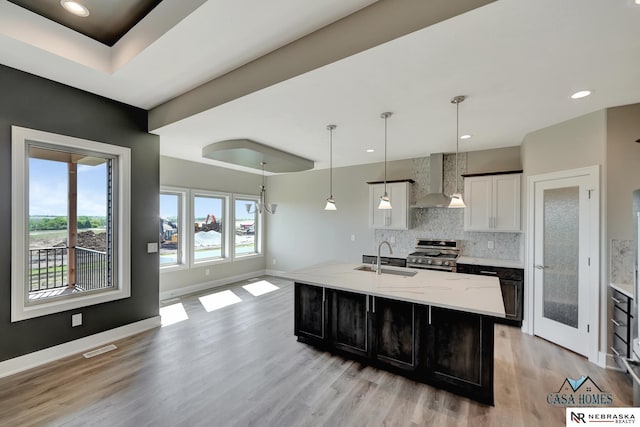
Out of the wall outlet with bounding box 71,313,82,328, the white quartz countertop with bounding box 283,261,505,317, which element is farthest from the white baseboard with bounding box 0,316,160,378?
the white quartz countertop with bounding box 283,261,505,317

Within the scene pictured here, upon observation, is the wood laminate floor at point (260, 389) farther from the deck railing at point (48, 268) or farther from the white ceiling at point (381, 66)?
the white ceiling at point (381, 66)

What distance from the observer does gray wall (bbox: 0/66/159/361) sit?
8.28ft

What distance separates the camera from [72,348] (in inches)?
115

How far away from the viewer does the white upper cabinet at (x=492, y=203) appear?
3895 millimetres

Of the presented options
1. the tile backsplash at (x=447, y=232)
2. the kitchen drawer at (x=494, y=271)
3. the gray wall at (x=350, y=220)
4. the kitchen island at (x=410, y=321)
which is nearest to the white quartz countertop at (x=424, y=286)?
the kitchen island at (x=410, y=321)

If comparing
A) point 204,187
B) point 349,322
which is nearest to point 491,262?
point 349,322

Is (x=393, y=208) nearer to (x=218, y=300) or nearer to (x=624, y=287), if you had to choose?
(x=624, y=287)

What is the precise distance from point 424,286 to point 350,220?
3.39 meters

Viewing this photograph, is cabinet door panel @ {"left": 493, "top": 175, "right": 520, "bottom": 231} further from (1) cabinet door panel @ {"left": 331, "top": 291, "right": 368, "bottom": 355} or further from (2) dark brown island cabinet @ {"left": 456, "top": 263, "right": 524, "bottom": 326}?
(1) cabinet door panel @ {"left": 331, "top": 291, "right": 368, "bottom": 355}

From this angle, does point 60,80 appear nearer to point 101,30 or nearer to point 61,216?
point 101,30

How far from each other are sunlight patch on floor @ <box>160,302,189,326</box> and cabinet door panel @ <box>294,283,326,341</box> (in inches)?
76.6

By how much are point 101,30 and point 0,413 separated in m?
3.32

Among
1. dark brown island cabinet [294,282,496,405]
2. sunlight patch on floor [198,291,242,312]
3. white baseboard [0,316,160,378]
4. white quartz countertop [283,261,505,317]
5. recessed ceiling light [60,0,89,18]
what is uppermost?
recessed ceiling light [60,0,89,18]

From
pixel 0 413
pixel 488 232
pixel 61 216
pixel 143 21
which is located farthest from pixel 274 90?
pixel 488 232
